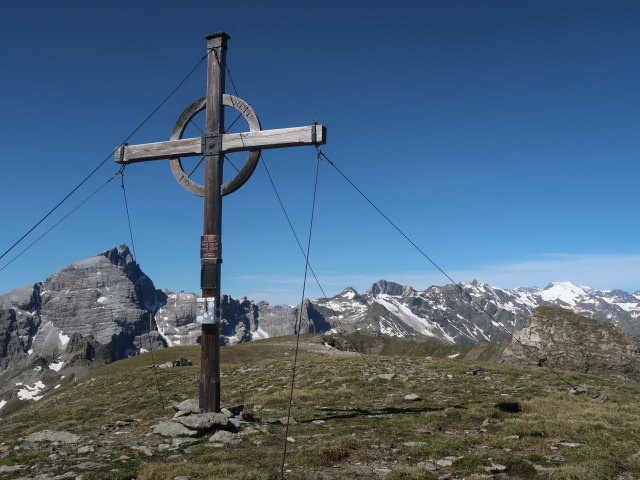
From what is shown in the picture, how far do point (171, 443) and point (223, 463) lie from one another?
2.80 meters

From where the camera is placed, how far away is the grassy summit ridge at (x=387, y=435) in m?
9.74

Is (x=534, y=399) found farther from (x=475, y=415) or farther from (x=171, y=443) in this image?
(x=171, y=443)

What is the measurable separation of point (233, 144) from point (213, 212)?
2.32 m

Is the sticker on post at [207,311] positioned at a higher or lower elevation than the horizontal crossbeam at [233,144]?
lower

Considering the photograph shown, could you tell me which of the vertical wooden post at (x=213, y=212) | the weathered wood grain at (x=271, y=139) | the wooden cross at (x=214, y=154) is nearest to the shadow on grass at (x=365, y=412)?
the vertical wooden post at (x=213, y=212)

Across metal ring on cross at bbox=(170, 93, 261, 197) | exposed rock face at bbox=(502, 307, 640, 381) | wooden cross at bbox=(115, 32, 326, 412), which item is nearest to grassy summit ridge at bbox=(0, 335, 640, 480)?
wooden cross at bbox=(115, 32, 326, 412)

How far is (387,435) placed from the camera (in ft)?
41.7

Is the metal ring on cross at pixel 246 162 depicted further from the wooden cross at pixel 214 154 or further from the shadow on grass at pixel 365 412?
the shadow on grass at pixel 365 412

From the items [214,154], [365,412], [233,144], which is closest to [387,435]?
[365,412]

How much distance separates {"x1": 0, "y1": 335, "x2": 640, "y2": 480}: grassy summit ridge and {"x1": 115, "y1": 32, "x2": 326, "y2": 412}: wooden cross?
9.46 ft

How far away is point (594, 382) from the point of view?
25.5 metres

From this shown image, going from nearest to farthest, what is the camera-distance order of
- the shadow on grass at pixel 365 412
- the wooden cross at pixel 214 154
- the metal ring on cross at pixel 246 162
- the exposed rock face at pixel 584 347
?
the wooden cross at pixel 214 154 → the metal ring on cross at pixel 246 162 → the shadow on grass at pixel 365 412 → the exposed rock face at pixel 584 347

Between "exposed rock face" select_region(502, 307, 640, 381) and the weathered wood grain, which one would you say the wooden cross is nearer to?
the weathered wood grain

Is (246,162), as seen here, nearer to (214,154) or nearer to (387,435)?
(214,154)
